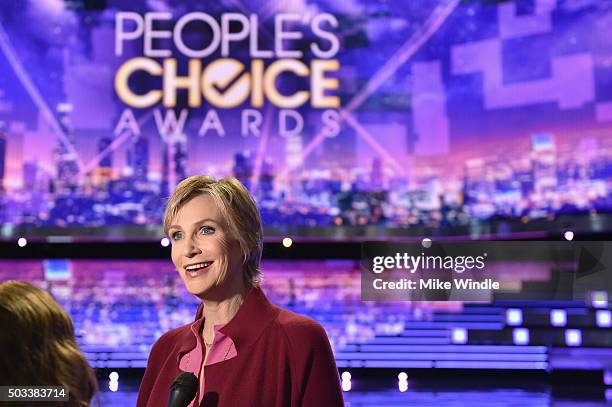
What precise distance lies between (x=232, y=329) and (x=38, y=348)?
69 centimetres

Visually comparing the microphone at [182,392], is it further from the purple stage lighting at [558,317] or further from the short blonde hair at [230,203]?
the purple stage lighting at [558,317]

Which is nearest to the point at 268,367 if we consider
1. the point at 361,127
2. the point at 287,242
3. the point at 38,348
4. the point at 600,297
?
the point at 38,348

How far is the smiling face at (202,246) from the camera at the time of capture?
1.74 m

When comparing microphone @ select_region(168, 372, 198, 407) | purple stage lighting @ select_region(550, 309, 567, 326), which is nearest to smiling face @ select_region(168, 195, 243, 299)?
microphone @ select_region(168, 372, 198, 407)

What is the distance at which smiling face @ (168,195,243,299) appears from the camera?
1.74 metres

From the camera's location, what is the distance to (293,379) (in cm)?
169

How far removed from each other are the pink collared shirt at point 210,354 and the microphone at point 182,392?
26 cm

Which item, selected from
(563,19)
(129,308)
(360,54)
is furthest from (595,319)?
(129,308)

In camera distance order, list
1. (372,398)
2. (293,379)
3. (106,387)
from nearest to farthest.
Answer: (293,379) < (372,398) < (106,387)

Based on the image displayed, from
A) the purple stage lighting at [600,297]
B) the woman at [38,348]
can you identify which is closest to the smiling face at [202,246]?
the woman at [38,348]

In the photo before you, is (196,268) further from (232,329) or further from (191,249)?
(232,329)

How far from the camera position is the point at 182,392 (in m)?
1.41

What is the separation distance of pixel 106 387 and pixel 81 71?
2.10 metres

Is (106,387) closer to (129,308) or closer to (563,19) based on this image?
(129,308)
